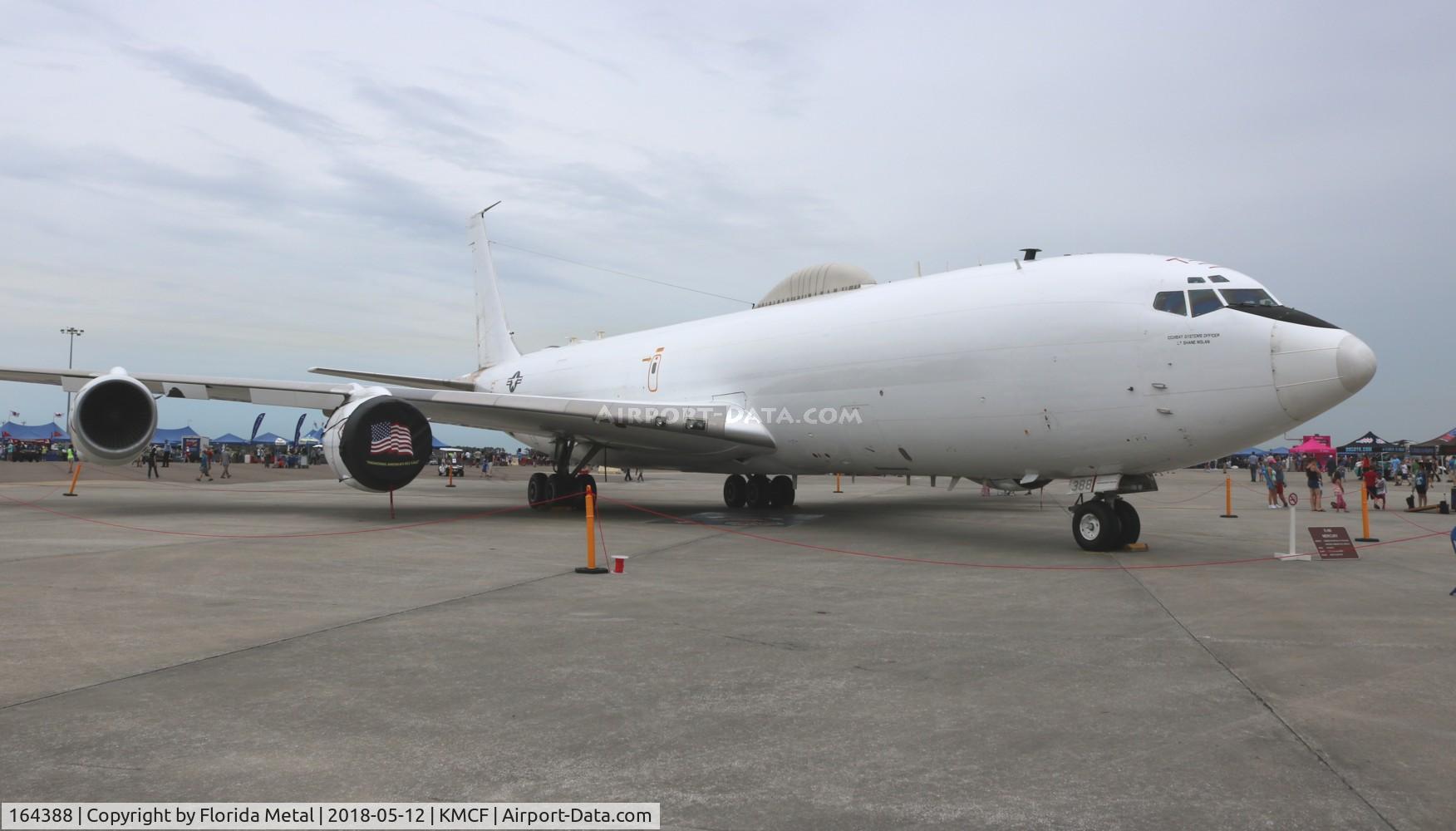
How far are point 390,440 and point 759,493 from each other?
7412 mm

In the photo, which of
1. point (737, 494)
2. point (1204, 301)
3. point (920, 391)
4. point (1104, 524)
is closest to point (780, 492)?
point (737, 494)

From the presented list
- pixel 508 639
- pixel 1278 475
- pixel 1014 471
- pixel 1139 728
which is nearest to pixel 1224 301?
pixel 1014 471

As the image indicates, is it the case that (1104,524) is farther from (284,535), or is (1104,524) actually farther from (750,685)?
(284,535)

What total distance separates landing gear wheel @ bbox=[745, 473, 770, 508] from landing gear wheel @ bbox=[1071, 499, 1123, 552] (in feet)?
26.5

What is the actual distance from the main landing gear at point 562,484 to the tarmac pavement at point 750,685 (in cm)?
706

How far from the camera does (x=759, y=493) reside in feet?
59.3

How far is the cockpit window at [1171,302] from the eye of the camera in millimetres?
9312

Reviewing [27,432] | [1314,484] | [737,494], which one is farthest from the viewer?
[27,432]

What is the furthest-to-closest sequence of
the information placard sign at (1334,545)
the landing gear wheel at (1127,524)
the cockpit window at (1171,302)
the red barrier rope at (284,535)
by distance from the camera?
1. the red barrier rope at (284,535)
2. the landing gear wheel at (1127,524)
3. the information placard sign at (1334,545)
4. the cockpit window at (1171,302)

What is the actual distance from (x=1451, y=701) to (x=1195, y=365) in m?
5.38

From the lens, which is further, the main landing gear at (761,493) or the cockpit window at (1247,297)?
the main landing gear at (761,493)

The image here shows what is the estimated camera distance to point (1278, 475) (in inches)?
802

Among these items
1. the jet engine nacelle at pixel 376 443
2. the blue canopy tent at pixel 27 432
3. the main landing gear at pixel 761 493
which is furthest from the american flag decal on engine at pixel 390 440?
the blue canopy tent at pixel 27 432

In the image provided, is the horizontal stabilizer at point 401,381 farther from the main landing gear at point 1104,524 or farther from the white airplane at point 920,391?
the main landing gear at point 1104,524
